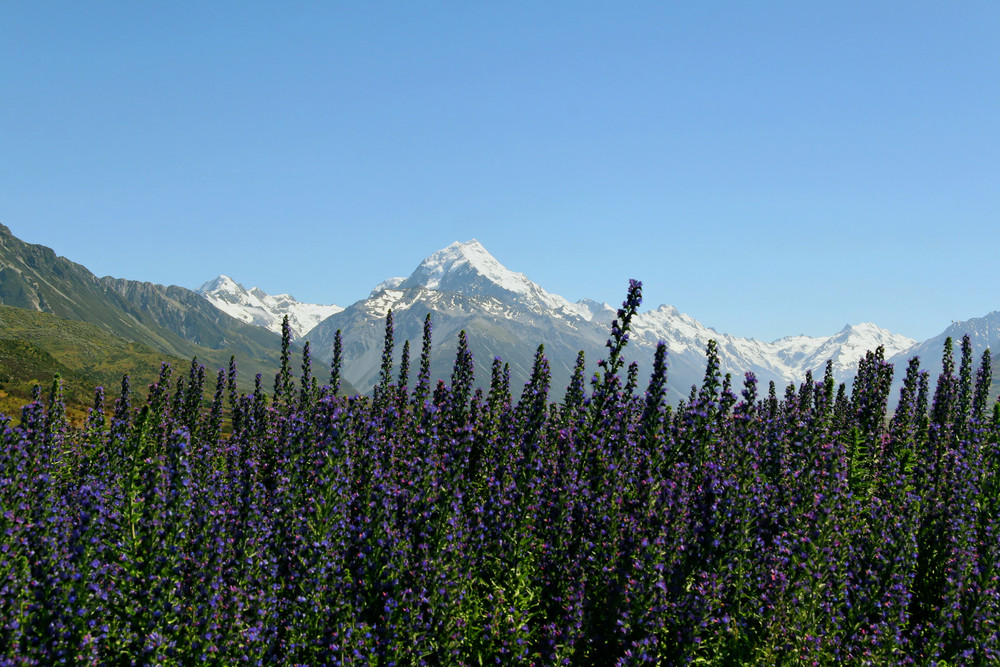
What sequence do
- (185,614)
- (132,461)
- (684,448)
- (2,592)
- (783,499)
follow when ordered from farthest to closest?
(684,448)
(783,499)
(132,461)
(185,614)
(2,592)

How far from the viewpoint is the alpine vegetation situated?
10.6 m

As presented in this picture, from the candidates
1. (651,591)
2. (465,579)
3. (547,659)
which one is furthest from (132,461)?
(651,591)

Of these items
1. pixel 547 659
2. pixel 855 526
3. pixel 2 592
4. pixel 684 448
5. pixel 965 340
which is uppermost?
pixel 965 340

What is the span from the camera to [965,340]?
38.4m

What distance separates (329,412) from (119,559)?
4.52 meters

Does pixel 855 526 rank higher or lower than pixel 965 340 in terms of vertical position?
lower

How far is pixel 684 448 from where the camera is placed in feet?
56.3

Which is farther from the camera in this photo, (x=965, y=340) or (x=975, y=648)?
(x=965, y=340)

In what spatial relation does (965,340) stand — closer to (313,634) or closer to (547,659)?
(547,659)

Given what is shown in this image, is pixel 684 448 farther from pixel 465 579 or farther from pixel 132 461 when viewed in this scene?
pixel 132 461

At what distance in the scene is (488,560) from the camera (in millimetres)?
14109

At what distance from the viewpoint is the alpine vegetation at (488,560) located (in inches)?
418

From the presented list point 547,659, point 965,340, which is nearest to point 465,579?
point 547,659

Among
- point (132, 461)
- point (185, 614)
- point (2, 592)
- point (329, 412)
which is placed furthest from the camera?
point (329, 412)
